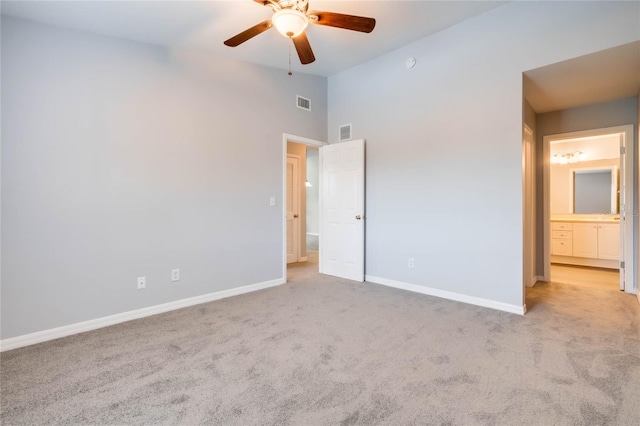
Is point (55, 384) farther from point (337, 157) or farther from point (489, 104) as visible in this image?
point (489, 104)

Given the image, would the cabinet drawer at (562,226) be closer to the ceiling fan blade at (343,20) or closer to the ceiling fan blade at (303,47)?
the ceiling fan blade at (343,20)

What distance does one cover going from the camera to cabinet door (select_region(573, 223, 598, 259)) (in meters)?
5.25

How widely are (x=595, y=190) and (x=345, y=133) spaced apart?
4984mm

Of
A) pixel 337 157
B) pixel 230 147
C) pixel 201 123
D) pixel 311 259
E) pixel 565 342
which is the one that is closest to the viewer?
pixel 565 342

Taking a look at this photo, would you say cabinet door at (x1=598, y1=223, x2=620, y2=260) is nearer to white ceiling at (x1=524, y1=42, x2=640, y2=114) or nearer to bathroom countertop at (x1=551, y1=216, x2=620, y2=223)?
bathroom countertop at (x1=551, y1=216, x2=620, y2=223)

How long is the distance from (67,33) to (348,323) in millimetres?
3668

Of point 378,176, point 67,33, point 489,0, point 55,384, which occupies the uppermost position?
point 489,0

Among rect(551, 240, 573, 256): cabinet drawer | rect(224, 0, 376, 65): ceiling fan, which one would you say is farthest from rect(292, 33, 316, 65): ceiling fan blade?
rect(551, 240, 573, 256): cabinet drawer

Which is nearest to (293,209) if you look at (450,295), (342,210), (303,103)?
(342,210)

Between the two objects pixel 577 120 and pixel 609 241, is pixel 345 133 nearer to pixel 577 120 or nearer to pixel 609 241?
pixel 577 120

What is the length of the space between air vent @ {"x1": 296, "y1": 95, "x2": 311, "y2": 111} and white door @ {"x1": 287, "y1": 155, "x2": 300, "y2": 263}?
4.77 feet

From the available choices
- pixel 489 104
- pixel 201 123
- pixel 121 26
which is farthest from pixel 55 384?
pixel 489 104

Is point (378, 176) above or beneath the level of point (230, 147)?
beneath

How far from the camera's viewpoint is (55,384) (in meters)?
1.92
